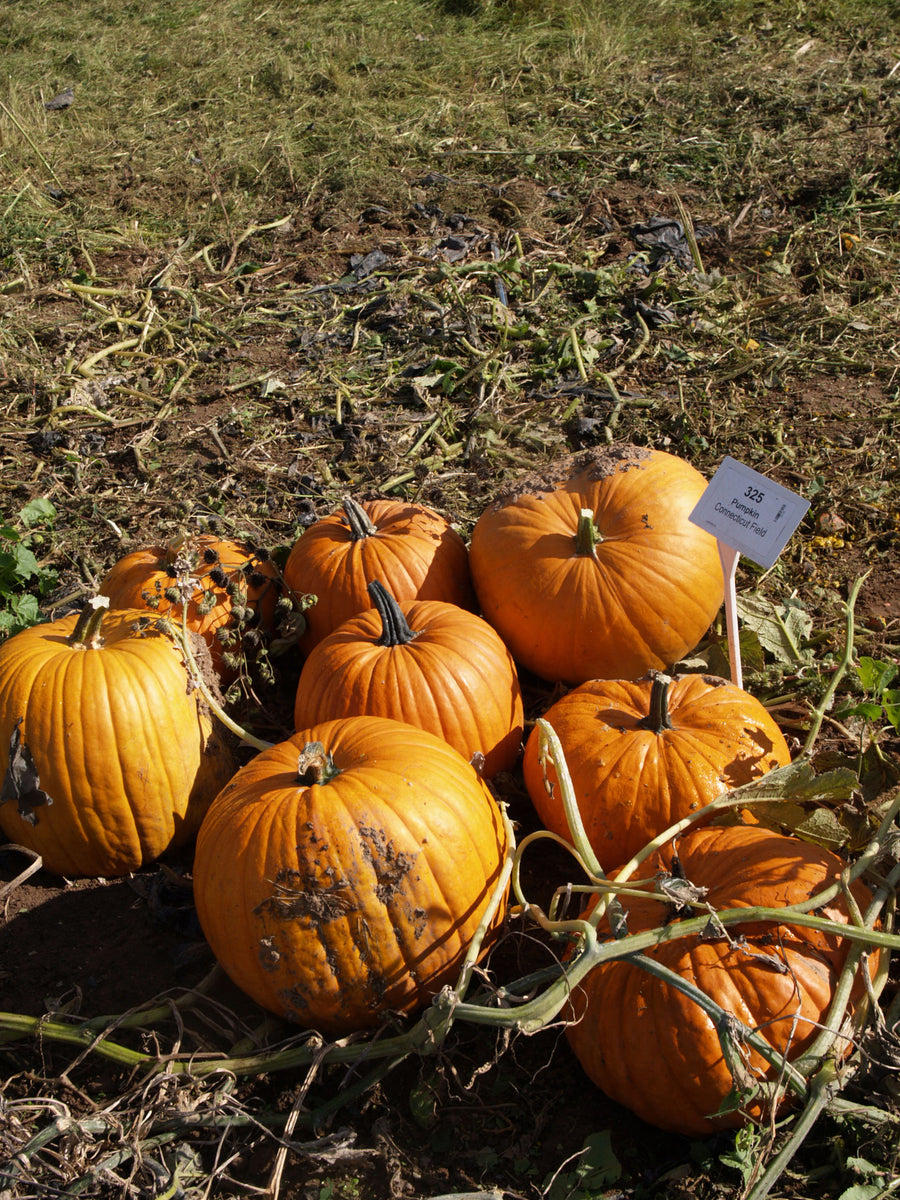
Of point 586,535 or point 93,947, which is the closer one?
point 93,947

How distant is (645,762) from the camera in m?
2.93

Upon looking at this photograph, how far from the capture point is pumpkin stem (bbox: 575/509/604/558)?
136 inches

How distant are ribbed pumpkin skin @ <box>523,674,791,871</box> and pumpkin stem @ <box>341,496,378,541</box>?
3.94 feet

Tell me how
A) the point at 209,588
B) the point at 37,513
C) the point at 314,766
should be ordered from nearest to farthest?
the point at 314,766
the point at 209,588
the point at 37,513

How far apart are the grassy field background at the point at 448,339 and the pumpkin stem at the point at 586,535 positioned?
25.3 inches

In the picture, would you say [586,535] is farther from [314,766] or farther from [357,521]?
[314,766]

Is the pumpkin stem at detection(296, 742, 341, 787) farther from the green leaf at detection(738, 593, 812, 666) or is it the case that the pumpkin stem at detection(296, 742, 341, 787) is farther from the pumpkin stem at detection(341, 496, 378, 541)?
the green leaf at detection(738, 593, 812, 666)

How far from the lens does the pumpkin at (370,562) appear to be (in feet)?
12.5

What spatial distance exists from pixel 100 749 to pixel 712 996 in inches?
76.9

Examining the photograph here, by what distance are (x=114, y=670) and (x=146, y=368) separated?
374 centimetres

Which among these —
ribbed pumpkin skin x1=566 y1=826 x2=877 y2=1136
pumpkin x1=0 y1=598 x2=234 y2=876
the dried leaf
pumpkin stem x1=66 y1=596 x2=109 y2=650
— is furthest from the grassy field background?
pumpkin stem x1=66 y1=596 x2=109 y2=650

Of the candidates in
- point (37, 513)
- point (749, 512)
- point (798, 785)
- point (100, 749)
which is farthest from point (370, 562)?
point (37, 513)

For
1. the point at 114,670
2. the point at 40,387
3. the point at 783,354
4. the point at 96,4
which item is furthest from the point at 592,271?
the point at 96,4

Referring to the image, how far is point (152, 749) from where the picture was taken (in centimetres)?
316
